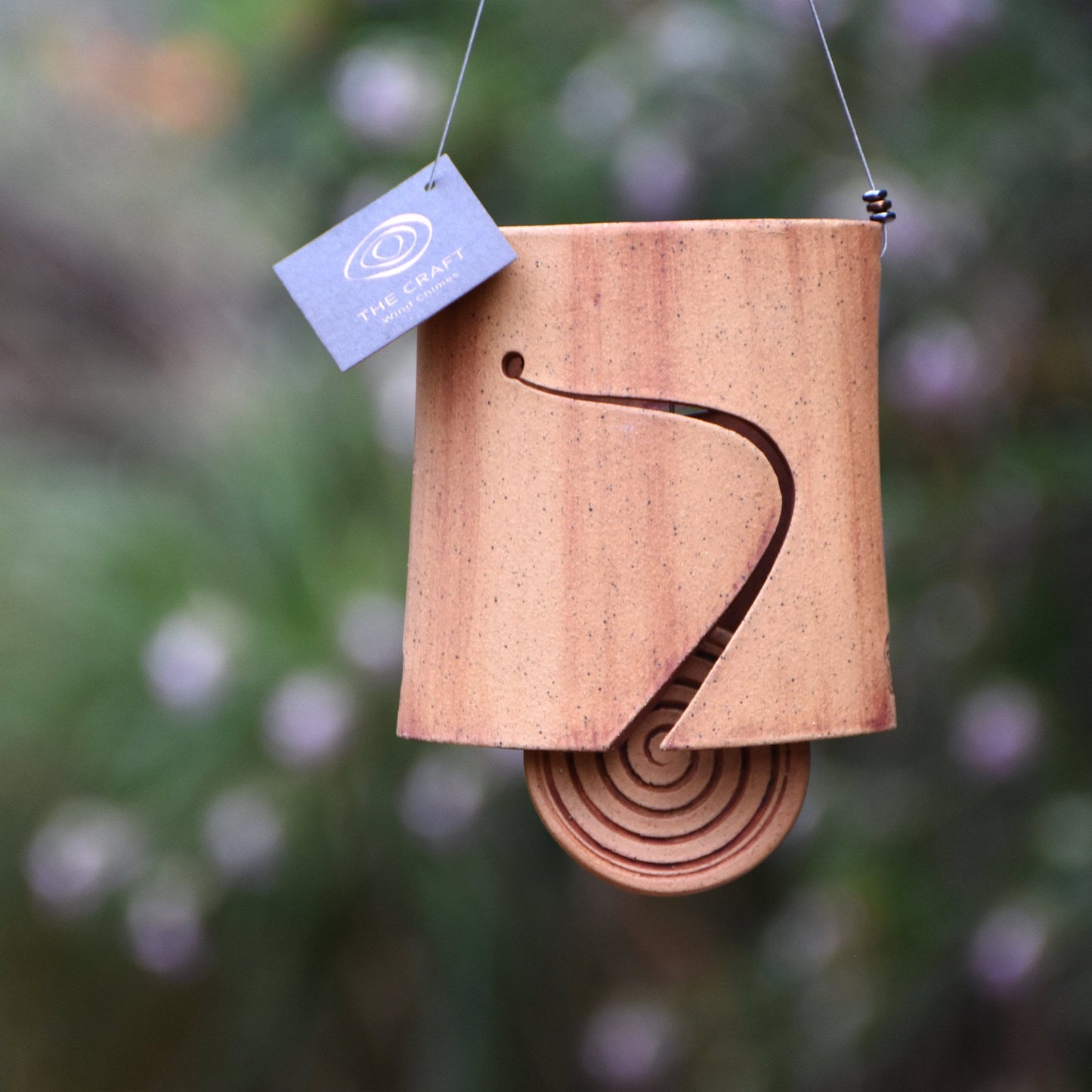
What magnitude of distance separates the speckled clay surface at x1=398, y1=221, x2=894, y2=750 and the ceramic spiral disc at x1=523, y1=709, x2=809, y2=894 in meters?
0.06

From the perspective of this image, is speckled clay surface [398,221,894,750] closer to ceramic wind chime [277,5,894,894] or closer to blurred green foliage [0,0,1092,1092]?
ceramic wind chime [277,5,894,894]

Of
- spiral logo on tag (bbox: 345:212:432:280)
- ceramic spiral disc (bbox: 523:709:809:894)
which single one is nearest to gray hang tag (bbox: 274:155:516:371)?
spiral logo on tag (bbox: 345:212:432:280)

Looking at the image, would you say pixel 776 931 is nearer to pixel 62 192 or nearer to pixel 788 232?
pixel 788 232

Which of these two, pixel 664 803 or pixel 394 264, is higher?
pixel 394 264

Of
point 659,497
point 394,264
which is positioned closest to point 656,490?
point 659,497

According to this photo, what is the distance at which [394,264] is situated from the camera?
763 mm

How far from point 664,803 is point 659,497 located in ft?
0.62

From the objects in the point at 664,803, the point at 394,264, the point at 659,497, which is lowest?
the point at 664,803

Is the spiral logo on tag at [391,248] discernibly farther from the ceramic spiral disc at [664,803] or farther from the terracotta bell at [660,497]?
the ceramic spiral disc at [664,803]

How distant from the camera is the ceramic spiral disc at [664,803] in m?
0.80

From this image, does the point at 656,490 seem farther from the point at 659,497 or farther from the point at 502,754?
the point at 502,754

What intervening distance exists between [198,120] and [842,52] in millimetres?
1584

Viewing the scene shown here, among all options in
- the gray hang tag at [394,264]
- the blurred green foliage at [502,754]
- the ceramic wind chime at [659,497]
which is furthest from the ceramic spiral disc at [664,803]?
the blurred green foliage at [502,754]

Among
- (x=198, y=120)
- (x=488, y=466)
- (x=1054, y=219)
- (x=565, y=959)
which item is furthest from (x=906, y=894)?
(x=198, y=120)
